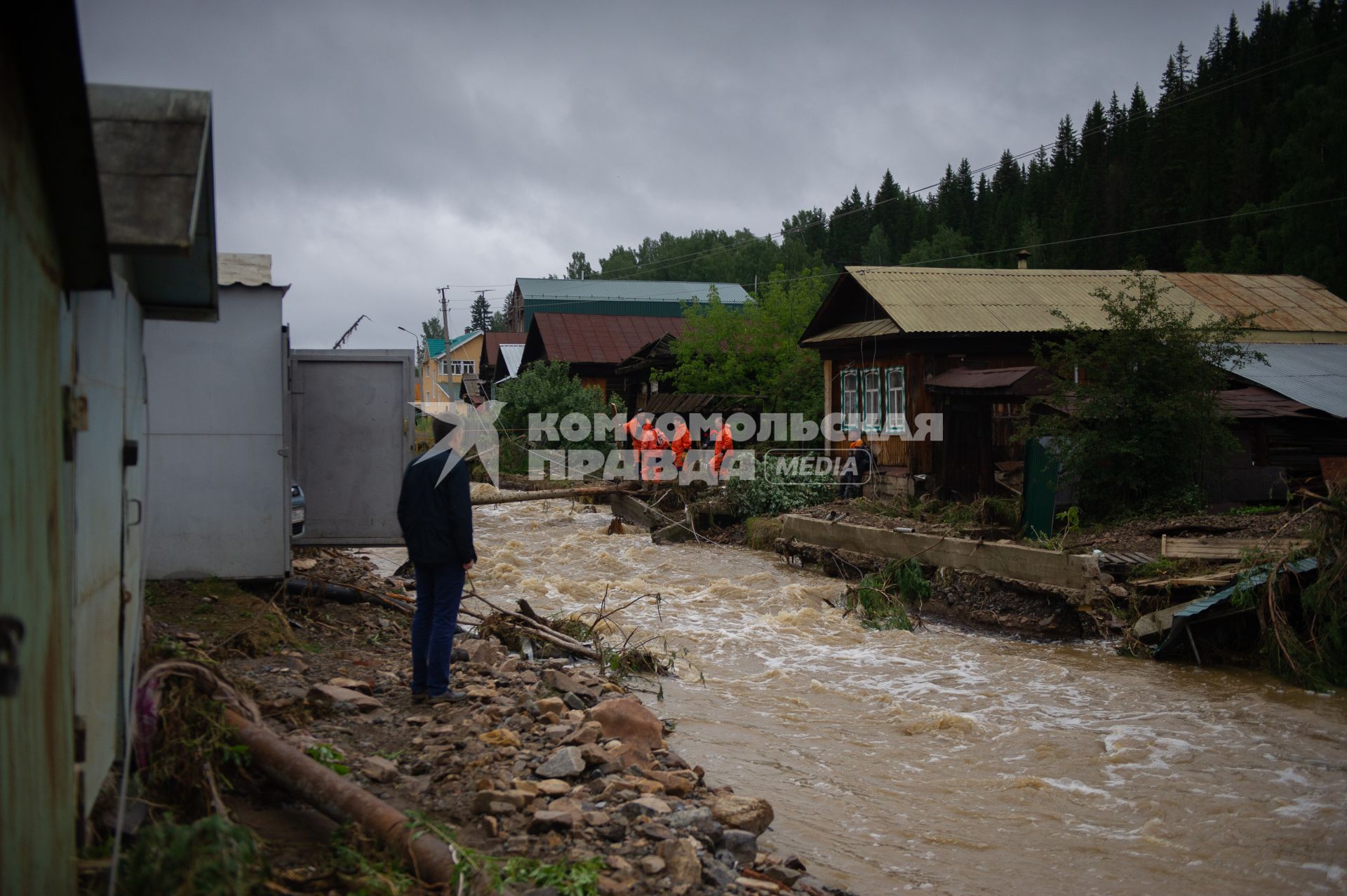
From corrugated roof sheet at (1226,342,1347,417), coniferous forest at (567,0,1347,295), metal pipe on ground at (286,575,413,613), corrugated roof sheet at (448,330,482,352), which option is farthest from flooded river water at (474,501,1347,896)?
corrugated roof sheet at (448,330,482,352)

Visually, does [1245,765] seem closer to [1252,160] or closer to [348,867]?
[348,867]

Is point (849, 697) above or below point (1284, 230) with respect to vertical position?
below

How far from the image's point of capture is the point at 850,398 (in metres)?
23.2

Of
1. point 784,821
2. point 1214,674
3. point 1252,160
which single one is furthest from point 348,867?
point 1252,160

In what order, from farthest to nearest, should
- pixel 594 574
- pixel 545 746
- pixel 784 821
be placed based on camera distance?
pixel 594 574
pixel 784 821
pixel 545 746

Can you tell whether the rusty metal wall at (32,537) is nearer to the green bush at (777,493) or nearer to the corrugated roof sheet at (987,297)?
the green bush at (777,493)

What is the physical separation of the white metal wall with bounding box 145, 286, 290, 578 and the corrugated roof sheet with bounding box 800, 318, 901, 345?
1414 centimetres

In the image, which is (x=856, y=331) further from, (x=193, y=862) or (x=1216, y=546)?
(x=193, y=862)

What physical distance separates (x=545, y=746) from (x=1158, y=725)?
590cm

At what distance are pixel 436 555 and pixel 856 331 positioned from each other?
16.9 meters

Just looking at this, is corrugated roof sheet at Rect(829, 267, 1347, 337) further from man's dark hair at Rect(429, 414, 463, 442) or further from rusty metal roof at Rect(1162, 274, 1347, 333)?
man's dark hair at Rect(429, 414, 463, 442)

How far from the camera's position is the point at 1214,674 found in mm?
10461

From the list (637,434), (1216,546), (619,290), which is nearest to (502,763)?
(1216,546)

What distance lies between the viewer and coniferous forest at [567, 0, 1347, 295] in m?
33.6
